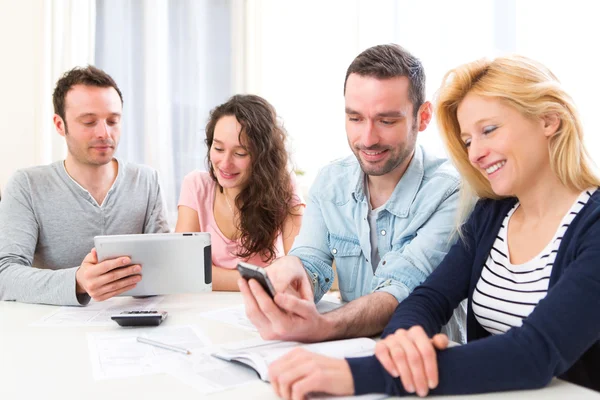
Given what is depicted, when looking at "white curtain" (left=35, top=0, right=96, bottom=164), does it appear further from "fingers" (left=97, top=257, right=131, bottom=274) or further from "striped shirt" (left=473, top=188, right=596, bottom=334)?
"striped shirt" (left=473, top=188, right=596, bottom=334)

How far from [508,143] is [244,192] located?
1265mm

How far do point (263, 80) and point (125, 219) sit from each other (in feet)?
6.32

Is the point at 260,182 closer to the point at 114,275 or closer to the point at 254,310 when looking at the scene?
the point at 114,275

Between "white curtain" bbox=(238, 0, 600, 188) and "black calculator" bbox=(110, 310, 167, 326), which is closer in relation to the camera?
"black calculator" bbox=(110, 310, 167, 326)

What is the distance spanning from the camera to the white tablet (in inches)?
61.1

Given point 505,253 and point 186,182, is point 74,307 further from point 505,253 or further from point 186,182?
point 505,253

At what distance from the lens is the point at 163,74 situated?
3660 millimetres

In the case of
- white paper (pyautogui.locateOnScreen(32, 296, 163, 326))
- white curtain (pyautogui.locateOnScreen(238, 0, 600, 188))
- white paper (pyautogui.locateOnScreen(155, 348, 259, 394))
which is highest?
white curtain (pyautogui.locateOnScreen(238, 0, 600, 188))

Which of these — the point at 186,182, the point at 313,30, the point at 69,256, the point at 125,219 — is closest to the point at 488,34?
the point at 313,30

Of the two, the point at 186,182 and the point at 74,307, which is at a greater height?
the point at 186,182

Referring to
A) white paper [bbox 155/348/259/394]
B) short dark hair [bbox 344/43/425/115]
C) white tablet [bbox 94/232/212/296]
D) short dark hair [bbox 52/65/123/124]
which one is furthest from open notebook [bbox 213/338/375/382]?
short dark hair [bbox 52/65/123/124]

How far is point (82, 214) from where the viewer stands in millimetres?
2139

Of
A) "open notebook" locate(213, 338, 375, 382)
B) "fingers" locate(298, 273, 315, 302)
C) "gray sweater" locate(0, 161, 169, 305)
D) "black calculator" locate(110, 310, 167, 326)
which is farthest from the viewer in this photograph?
"gray sweater" locate(0, 161, 169, 305)

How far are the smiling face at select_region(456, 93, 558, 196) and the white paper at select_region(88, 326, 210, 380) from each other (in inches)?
30.0
